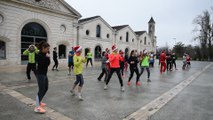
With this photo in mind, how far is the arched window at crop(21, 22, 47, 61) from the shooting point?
16.6 m

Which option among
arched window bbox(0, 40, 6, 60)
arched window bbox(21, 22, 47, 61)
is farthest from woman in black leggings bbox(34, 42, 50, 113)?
arched window bbox(21, 22, 47, 61)

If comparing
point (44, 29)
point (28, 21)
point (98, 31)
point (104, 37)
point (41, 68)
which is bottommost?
point (41, 68)

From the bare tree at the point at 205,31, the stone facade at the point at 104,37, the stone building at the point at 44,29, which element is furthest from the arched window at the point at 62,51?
the bare tree at the point at 205,31

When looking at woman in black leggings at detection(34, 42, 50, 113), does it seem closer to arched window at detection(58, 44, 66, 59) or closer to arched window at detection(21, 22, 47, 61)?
arched window at detection(21, 22, 47, 61)

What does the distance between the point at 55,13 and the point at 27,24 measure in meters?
3.83

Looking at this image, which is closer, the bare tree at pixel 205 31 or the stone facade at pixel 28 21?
the stone facade at pixel 28 21

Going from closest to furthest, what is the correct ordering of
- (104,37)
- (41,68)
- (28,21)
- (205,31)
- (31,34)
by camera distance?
→ 1. (41,68)
2. (28,21)
3. (31,34)
4. (104,37)
5. (205,31)

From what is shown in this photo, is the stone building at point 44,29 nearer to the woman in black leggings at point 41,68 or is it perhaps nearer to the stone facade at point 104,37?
the stone facade at point 104,37

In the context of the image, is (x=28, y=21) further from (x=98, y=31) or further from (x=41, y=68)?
(x=41, y=68)

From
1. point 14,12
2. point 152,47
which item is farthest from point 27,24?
point 152,47

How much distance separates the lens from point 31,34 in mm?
17125

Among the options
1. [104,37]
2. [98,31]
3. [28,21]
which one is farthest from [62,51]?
[104,37]

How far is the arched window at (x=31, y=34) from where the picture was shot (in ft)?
54.3

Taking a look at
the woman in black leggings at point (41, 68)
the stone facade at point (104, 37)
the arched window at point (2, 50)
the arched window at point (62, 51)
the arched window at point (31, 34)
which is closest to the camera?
the woman in black leggings at point (41, 68)
